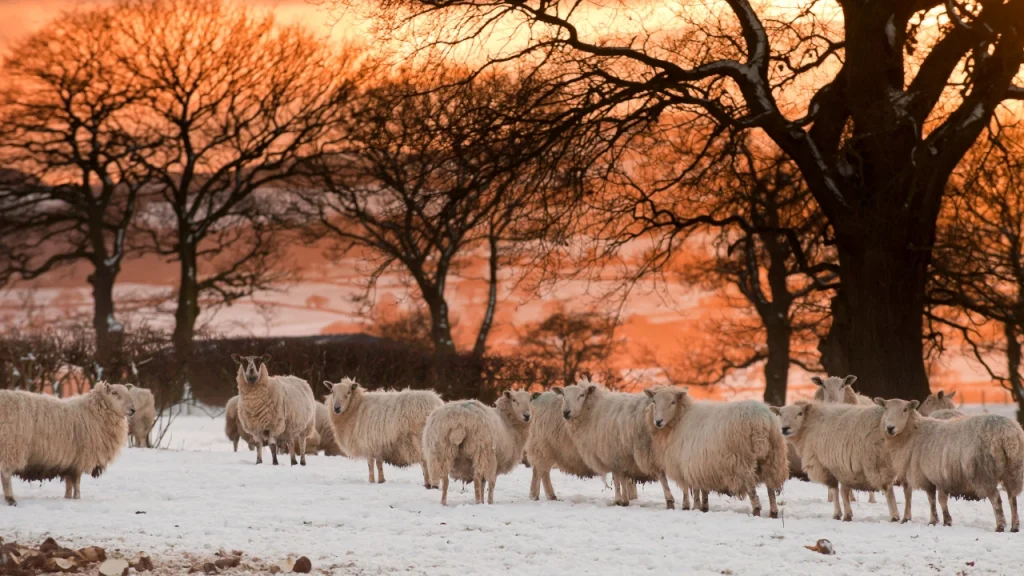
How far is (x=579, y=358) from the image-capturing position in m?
43.2

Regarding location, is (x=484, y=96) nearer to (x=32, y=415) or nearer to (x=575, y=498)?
(x=575, y=498)

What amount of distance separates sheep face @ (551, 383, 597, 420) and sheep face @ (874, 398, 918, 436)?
11.4ft

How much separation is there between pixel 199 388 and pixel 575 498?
18493 millimetres

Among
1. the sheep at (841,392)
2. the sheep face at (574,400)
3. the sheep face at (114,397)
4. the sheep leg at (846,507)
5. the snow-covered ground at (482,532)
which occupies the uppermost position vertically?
the sheep at (841,392)

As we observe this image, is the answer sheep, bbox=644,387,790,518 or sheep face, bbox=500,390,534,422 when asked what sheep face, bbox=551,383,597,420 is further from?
sheep, bbox=644,387,790,518

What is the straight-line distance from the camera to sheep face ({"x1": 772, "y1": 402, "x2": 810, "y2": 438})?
45.0 feet

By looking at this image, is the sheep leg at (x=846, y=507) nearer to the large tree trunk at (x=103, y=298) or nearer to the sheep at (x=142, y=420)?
the sheep at (x=142, y=420)

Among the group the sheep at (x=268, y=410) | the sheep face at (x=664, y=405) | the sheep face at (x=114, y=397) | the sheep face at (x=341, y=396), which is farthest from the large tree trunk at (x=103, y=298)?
the sheep face at (x=664, y=405)

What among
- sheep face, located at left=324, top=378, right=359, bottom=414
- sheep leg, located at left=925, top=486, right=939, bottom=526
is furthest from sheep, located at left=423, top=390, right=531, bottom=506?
sheep leg, located at left=925, top=486, right=939, bottom=526

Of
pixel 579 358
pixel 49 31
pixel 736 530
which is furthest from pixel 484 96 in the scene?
pixel 579 358

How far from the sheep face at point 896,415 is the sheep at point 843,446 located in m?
0.31

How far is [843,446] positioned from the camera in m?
13.2

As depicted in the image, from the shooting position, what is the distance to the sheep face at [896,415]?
12.6m

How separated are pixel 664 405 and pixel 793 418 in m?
1.69
